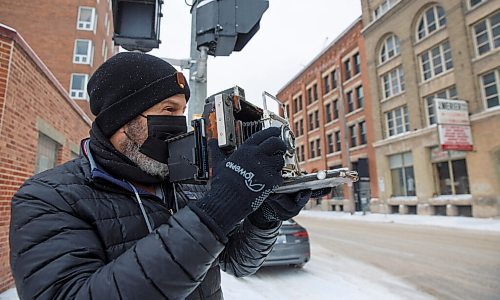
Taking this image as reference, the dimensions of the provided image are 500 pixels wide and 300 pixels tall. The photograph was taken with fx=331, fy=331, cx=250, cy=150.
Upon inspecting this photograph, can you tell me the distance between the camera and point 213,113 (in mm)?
1405

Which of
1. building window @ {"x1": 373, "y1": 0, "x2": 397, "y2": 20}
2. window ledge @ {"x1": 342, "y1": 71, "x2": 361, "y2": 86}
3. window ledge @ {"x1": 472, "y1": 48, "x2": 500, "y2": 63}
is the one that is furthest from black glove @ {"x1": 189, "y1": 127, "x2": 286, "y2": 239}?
window ledge @ {"x1": 342, "y1": 71, "x2": 361, "y2": 86}

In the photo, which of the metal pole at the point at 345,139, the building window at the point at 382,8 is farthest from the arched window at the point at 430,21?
the metal pole at the point at 345,139

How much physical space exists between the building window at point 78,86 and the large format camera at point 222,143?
2871cm

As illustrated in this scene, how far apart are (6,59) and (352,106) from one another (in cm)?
2860

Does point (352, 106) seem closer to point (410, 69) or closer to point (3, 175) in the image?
point (410, 69)

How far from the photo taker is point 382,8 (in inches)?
1060

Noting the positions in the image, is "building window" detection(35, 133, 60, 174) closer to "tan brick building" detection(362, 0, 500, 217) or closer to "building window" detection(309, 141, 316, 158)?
"tan brick building" detection(362, 0, 500, 217)

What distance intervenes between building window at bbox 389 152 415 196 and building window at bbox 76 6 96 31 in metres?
26.9

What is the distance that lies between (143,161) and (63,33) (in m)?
31.1

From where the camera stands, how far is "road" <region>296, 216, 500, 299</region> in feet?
19.8

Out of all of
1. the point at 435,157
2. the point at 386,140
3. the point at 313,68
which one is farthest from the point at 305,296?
the point at 313,68

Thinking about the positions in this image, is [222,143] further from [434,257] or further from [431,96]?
[431,96]

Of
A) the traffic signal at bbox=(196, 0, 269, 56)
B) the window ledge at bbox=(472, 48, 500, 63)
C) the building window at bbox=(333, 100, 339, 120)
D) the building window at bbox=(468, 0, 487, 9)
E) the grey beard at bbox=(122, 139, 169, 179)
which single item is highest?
the building window at bbox=(468, 0, 487, 9)

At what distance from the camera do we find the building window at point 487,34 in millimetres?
18375
